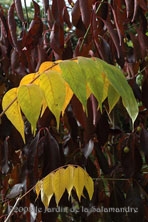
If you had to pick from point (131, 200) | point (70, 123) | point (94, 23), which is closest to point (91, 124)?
point (70, 123)

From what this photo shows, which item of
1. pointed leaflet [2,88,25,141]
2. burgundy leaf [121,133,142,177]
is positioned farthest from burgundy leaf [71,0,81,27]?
pointed leaflet [2,88,25,141]

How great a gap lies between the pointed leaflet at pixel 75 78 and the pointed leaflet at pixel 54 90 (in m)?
0.02

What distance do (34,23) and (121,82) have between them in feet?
2.20

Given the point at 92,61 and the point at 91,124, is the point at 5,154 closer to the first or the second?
the point at 91,124

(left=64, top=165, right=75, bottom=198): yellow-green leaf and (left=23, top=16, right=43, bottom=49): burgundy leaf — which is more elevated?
(left=23, top=16, right=43, bottom=49): burgundy leaf

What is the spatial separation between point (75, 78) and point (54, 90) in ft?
0.14

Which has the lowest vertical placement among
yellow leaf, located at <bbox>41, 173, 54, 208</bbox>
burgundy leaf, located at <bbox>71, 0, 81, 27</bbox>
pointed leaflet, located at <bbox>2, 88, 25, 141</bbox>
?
yellow leaf, located at <bbox>41, 173, 54, 208</bbox>

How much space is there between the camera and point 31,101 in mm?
610

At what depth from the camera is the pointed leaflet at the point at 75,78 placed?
0.58 m

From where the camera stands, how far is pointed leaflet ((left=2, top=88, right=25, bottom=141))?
643 millimetres

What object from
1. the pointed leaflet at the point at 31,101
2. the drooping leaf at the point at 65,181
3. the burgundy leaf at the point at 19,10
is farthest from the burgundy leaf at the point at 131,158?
the pointed leaflet at the point at 31,101

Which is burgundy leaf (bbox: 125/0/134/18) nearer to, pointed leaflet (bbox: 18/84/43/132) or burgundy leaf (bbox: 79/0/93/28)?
burgundy leaf (bbox: 79/0/93/28)

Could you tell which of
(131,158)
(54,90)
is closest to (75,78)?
(54,90)

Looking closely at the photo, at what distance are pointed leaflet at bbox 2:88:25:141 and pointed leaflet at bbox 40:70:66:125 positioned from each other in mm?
62
